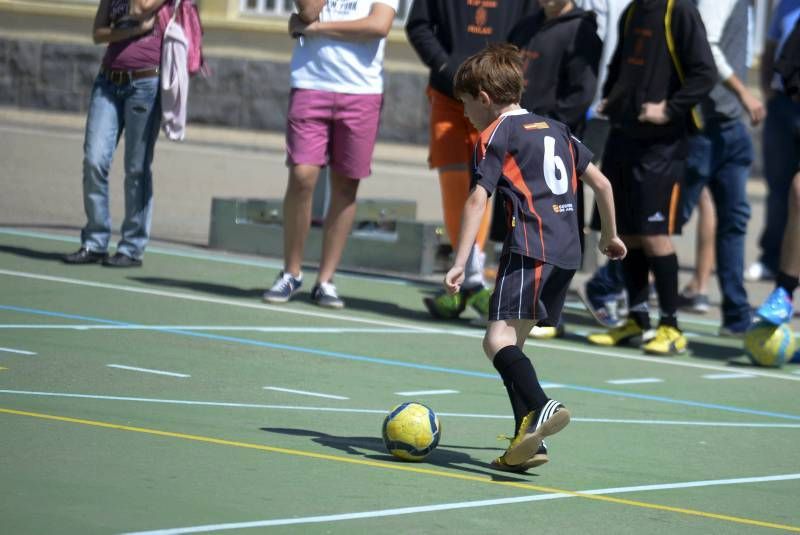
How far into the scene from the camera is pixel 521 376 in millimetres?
6156

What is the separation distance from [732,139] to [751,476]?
4934 millimetres

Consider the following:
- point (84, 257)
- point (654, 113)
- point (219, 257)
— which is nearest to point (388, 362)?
point (654, 113)

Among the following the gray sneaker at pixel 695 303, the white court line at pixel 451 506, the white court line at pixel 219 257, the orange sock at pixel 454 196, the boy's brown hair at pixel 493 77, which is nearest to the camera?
the white court line at pixel 451 506

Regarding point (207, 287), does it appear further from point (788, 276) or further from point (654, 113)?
point (788, 276)

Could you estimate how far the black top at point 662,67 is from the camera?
31.2 feet

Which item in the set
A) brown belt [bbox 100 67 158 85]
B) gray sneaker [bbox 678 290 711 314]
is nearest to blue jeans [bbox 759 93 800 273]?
gray sneaker [bbox 678 290 711 314]

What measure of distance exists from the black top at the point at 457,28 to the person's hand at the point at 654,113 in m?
1.20

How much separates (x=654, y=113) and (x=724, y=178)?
167 centimetres

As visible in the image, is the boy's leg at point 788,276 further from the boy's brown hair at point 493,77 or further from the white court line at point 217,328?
the boy's brown hair at point 493,77

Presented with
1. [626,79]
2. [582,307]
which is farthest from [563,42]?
[582,307]

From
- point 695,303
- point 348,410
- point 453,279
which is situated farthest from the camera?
point 695,303

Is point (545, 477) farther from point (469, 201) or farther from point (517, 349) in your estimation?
point (469, 201)

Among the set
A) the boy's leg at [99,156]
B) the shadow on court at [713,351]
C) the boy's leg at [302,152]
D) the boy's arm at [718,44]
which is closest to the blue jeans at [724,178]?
the boy's arm at [718,44]

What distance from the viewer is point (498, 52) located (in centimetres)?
652
